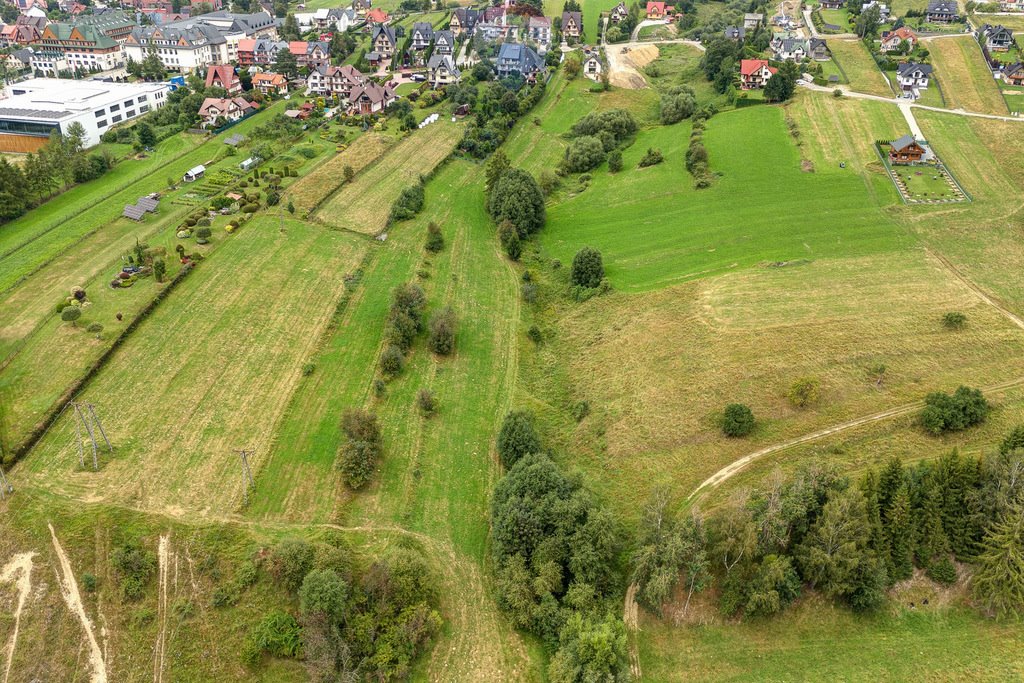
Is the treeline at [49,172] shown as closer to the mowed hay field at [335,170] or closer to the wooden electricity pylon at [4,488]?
the mowed hay field at [335,170]

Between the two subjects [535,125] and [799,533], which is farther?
[535,125]

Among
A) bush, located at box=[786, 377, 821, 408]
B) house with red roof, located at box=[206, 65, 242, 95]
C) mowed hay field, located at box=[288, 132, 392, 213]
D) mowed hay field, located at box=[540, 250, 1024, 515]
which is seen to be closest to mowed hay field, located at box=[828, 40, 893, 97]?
mowed hay field, located at box=[540, 250, 1024, 515]

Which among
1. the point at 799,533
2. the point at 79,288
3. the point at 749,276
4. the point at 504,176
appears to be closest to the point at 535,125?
the point at 504,176

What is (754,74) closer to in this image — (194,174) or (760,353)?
(760,353)

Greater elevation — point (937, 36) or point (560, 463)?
point (937, 36)

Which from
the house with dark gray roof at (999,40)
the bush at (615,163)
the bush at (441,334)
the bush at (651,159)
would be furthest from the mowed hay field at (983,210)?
the bush at (441,334)

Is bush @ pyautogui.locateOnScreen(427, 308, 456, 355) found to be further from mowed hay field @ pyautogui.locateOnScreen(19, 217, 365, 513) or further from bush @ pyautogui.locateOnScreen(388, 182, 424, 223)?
bush @ pyautogui.locateOnScreen(388, 182, 424, 223)

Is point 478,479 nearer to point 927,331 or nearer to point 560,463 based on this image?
point 560,463

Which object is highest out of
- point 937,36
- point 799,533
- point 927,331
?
point 937,36
